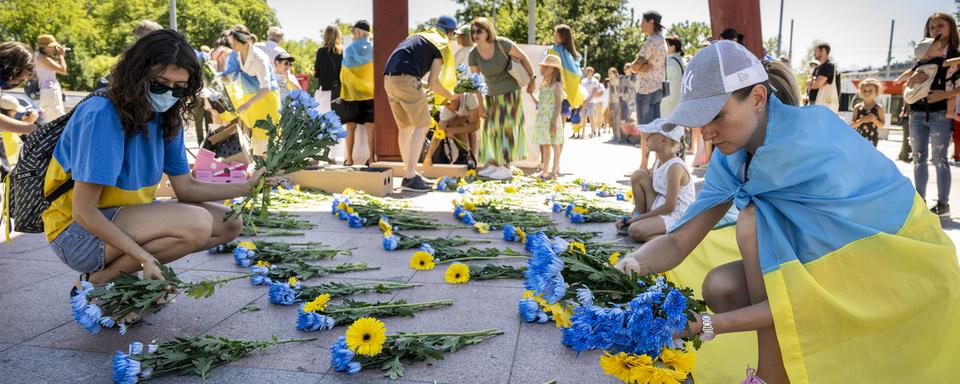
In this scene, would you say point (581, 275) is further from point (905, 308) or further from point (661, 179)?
point (661, 179)

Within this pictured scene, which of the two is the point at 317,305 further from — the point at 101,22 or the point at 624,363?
the point at 101,22

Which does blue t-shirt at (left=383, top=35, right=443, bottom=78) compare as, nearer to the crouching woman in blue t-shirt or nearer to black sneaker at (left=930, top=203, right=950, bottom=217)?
the crouching woman in blue t-shirt

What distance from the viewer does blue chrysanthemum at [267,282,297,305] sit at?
3492mm

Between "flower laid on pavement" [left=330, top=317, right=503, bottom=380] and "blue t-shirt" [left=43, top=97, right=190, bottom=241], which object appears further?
"blue t-shirt" [left=43, top=97, right=190, bottom=241]

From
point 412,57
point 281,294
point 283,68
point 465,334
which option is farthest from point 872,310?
point 283,68

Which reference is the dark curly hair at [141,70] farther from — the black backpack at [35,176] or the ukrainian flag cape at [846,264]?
the ukrainian flag cape at [846,264]

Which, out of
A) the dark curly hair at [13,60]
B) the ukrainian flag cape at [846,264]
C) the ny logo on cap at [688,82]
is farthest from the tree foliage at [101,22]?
the ukrainian flag cape at [846,264]

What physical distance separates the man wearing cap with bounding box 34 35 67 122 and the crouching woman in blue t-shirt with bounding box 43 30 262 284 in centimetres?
684

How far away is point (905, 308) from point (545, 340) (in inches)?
56.8

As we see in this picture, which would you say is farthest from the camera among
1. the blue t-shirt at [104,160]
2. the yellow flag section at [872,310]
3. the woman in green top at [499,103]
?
the woman in green top at [499,103]

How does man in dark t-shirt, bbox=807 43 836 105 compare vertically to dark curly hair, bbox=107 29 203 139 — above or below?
above

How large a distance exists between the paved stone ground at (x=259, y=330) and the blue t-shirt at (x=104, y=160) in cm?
56

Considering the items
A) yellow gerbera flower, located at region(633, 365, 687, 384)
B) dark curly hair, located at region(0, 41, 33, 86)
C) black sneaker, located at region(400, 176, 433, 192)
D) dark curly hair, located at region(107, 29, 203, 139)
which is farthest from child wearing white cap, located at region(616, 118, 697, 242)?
dark curly hair, located at region(0, 41, 33, 86)

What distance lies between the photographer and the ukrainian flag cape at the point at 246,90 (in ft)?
28.3
